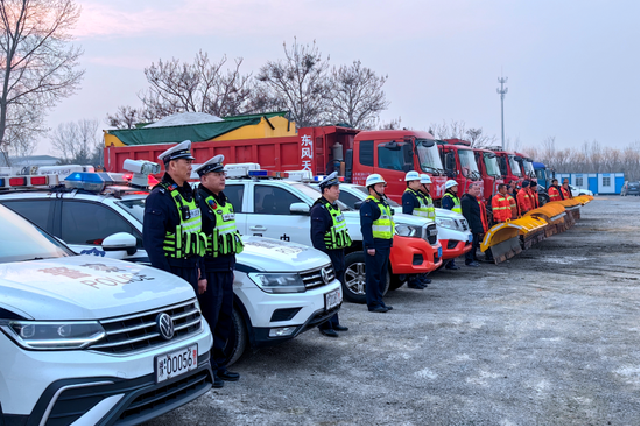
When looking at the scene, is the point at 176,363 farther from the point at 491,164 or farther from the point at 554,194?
the point at 554,194

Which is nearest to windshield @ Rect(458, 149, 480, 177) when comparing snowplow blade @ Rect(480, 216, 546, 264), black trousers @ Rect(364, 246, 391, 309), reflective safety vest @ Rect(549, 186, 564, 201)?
snowplow blade @ Rect(480, 216, 546, 264)

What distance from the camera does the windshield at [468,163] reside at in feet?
58.0

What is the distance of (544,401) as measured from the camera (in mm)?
4965

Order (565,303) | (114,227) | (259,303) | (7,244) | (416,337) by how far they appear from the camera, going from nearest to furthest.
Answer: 1. (7,244)
2. (259,303)
3. (114,227)
4. (416,337)
5. (565,303)

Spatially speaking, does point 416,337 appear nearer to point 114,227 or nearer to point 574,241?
point 114,227

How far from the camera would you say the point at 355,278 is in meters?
9.38

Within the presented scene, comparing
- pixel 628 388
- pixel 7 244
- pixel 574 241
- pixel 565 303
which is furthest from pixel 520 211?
pixel 7 244

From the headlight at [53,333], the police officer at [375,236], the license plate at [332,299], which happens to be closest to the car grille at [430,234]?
the police officer at [375,236]

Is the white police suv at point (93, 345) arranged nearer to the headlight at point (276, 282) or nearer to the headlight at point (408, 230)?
the headlight at point (276, 282)

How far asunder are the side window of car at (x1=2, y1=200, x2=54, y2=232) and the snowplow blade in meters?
9.75

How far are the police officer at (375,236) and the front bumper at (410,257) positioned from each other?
84cm

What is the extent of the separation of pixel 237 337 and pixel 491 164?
Answer: 16786mm

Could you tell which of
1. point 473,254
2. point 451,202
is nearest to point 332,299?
point 451,202

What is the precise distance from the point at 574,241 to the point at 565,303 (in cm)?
1068
